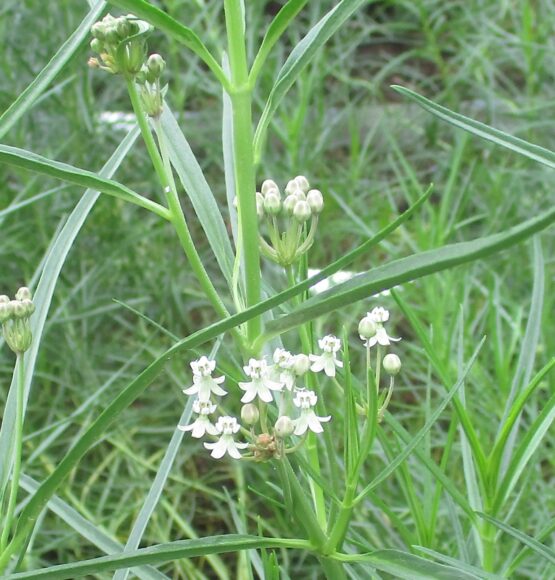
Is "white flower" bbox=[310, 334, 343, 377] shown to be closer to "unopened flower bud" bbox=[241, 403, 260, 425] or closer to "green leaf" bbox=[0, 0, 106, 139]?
"unopened flower bud" bbox=[241, 403, 260, 425]

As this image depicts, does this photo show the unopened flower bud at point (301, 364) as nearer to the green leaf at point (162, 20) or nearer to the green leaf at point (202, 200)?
the green leaf at point (202, 200)

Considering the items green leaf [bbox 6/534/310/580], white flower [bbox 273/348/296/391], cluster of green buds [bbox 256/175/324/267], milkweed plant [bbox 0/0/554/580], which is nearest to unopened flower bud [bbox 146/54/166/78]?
milkweed plant [bbox 0/0/554/580]

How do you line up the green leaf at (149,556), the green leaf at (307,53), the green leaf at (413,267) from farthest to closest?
the green leaf at (307,53) → the green leaf at (149,556) → the green leaf at (413,267)

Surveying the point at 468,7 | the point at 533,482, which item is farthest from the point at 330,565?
the point at 468,7

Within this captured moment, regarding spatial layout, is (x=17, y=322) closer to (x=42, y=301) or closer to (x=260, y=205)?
(x=42, y=301)

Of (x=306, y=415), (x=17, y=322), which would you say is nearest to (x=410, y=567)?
(x=306, y=415)

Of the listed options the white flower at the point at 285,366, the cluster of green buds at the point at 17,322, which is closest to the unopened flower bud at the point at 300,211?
the white flower at the point at 285,366
